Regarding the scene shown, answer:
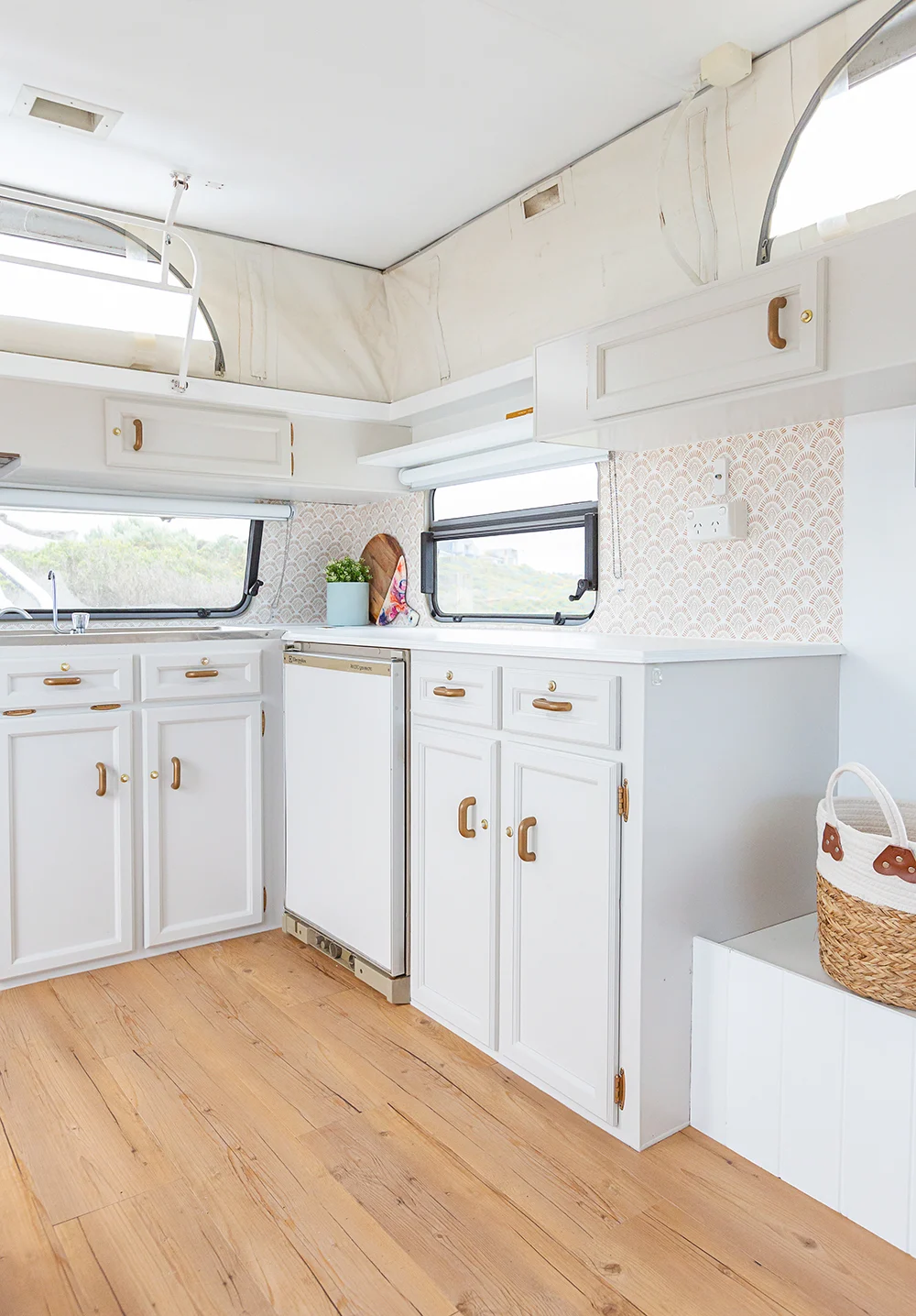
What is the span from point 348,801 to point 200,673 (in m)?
0.68

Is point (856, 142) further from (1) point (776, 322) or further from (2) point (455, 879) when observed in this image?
(2) point (455, 879)

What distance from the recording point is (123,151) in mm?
2596

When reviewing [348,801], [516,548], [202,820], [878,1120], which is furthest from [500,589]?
[878,1120]

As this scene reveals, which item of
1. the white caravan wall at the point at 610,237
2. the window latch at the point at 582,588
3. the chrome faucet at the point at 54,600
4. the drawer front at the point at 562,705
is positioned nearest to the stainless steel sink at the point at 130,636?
the chrome faucet at the point at 54,600

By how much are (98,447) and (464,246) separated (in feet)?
4.55

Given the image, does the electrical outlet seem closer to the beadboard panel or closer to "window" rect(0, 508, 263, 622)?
the beadboard panel

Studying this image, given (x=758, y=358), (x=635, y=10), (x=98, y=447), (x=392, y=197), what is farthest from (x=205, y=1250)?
(x=392, y=197)

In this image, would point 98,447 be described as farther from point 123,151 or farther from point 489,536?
point 489,536

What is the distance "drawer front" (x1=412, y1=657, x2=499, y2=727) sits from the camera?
7.10 ft

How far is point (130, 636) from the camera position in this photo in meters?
2.86

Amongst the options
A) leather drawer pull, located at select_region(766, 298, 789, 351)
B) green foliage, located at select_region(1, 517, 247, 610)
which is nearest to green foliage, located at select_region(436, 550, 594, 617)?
green foliage, located at select_region(1, 517, 247, 610)

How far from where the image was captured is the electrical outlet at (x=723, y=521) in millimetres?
2297

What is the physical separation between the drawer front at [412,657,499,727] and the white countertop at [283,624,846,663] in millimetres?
41

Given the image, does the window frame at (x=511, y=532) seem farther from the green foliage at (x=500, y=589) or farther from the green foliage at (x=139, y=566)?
the green foliage at (x=139, y=566)
